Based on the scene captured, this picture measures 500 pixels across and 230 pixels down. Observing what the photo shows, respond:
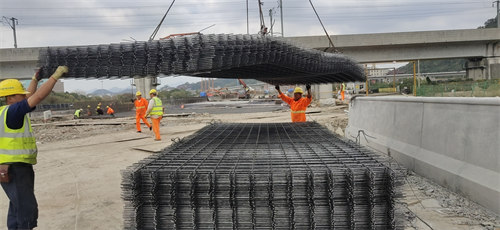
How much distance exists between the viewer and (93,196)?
486 cm

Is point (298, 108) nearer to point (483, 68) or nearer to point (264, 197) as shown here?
point (264, 197)

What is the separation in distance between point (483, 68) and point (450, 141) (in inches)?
1195

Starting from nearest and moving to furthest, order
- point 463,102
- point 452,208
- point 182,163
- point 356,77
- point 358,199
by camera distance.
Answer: point 358,199 → point 182,163 → point 452,208 → point 463,102 → point 356,77

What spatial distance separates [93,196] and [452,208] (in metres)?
4.73

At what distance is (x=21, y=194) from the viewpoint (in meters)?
3.11

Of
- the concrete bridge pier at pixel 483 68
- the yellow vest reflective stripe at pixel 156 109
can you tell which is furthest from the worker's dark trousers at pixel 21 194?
the concrete bridge pier at pixel 483 68

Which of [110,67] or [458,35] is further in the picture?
[458,35]

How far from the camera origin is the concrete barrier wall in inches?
140

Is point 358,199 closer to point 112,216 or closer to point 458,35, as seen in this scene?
point 112,216

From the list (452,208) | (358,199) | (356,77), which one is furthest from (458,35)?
(358,199)

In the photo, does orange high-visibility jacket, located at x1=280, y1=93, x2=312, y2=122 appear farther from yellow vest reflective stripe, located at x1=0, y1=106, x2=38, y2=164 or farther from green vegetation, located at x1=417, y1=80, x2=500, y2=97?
green vegetation, located at x1=417, y1=80, x2=500, y2=97

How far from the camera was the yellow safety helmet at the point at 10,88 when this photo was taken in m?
3.07

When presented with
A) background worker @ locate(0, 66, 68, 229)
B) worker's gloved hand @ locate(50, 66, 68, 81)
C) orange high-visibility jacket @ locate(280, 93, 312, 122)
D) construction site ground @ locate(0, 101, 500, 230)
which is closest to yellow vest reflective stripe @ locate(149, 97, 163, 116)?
construction site ground @ locate(0, 101, 500, 230)

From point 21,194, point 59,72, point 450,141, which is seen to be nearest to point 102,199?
point 21,194
